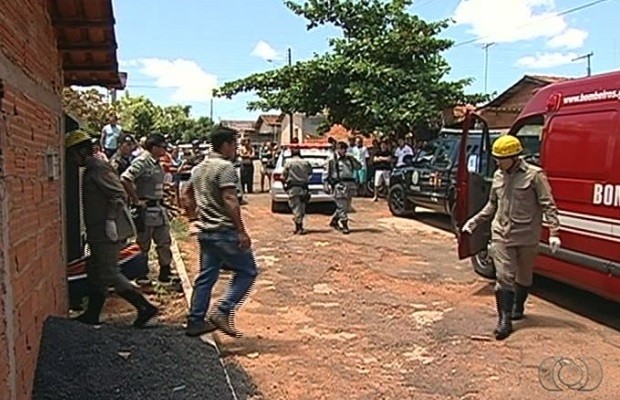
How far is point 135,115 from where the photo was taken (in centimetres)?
4566

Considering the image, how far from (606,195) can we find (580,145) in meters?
0.70

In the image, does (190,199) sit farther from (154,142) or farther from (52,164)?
(154,142)

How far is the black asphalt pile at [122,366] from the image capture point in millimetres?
4883

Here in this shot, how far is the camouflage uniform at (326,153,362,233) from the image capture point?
44.9 ft

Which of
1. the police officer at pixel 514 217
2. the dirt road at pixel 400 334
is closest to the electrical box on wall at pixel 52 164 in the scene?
the dirt road at pixel 400 334

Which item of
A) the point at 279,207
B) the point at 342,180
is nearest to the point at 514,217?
the point at 342,180

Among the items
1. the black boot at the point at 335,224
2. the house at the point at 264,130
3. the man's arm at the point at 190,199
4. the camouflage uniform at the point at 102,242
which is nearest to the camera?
the camouflage uniform at the point at 102,242

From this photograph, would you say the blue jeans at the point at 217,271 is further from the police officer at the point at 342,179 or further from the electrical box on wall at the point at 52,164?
the police officer at the point at 342,179

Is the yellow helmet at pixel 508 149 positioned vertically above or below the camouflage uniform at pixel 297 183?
above

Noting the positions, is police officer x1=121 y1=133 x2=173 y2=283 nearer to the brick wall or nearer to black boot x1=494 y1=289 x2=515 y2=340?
the brick wall

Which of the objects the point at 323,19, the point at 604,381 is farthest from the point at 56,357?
the point at 323,19

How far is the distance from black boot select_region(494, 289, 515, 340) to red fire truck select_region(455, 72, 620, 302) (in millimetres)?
947

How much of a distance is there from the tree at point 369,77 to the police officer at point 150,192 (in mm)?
12545

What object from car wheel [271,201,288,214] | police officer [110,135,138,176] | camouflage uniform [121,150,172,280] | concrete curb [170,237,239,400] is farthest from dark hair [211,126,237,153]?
car wheel [271,201,288,214]
